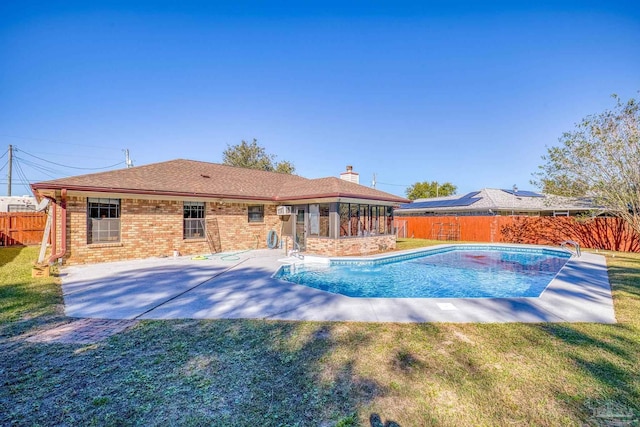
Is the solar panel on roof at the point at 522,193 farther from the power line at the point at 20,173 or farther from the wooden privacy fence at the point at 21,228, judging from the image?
the power line at the point at 20,173

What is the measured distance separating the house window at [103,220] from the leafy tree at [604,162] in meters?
21.3

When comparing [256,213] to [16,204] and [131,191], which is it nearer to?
[131,191]

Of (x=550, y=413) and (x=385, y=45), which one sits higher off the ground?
(x=385, y=45)

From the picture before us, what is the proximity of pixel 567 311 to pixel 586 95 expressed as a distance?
14.7 metres

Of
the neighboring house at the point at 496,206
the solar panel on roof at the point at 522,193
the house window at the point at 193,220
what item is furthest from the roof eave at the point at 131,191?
the solar panel on roof at the point at 522,193

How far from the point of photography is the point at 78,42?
42.8 ft

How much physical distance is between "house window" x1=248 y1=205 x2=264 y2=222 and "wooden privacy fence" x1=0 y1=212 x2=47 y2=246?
12.9 metres

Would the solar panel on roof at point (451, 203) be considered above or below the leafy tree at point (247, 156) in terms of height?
below

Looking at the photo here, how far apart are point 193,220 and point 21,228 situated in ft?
39.2

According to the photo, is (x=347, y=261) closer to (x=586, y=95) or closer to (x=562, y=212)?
(x=586, y=95)

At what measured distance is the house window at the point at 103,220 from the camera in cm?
1134

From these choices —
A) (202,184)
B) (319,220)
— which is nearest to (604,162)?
(319,220)

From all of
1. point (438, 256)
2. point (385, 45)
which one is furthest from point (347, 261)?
point (385, 45)

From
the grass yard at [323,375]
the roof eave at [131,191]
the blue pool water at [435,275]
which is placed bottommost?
the blue pool water at [435,275]
